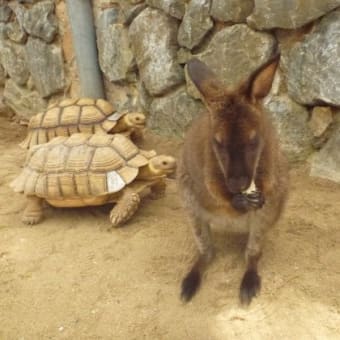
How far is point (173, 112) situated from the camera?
415 cm

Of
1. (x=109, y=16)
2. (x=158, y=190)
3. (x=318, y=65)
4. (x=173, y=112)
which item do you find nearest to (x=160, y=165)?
(x=158, y=190)

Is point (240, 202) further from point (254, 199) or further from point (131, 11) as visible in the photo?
point (131, 11)

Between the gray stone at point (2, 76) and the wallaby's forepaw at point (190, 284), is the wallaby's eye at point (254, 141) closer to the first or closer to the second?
the wallaby's forepaw at point (190, 284)

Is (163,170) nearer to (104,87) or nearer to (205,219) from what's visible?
(205,219)

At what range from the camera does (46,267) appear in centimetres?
279

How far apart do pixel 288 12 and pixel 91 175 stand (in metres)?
1.68

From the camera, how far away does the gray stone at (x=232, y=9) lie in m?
3.34

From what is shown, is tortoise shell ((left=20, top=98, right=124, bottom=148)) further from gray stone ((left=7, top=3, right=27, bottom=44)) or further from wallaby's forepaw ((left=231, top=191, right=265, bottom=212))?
wallaby's forepaw ((left=231, top=191, right=265, bottom=212))

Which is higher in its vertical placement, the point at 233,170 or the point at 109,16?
the point at 109,16

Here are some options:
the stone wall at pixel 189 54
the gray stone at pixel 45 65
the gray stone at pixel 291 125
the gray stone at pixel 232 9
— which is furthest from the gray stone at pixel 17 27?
the gray stone at pixel 291 125

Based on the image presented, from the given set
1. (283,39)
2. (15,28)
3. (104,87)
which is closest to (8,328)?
(283,39)

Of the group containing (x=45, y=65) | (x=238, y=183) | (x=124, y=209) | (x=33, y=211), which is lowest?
(x=33, y=211)

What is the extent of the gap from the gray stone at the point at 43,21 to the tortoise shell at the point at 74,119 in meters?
0.90

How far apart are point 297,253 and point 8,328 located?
1.56 meters
